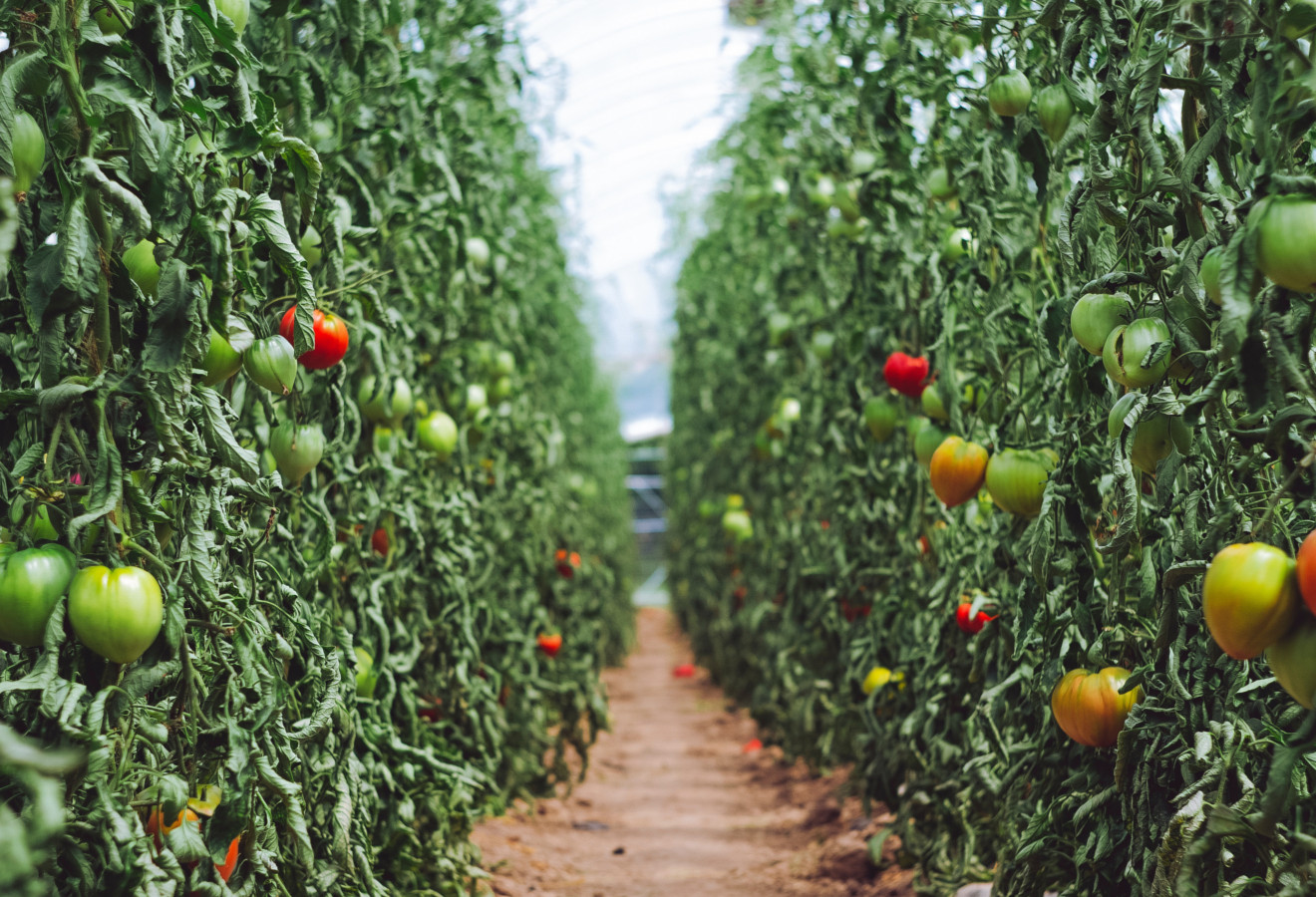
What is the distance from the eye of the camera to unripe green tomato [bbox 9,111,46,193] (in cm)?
92

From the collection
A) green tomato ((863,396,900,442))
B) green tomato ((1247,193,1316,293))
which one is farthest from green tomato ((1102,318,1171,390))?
green tomato ((863,396,900,442))

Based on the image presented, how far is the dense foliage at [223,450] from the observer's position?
0.96 metres

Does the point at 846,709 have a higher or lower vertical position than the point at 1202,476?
lower

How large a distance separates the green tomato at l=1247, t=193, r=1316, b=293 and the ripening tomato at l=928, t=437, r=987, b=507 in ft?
2.86

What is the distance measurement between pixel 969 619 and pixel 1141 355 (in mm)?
1048

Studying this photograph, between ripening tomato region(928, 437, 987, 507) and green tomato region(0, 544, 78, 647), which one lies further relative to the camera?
ripening tomato region(928, 437, 987, 507)

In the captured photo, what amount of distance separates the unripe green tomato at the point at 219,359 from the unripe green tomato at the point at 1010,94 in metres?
1.21

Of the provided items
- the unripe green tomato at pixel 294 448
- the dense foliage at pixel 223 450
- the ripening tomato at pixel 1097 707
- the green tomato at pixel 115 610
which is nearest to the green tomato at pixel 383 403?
the dense foliage at pixel 223 450

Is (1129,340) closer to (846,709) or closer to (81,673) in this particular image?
(81,673)

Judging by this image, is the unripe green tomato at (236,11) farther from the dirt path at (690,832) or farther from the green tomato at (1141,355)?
the dirt path at (690,832)

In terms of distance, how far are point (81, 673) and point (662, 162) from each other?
9.15 meters

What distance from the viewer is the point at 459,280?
8.30 ft

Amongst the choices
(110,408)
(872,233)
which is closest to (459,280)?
(872,233)

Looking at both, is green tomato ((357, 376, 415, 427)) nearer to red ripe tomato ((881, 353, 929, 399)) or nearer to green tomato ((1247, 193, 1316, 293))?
red ripe tomato ((881, 353, 929, 399))
